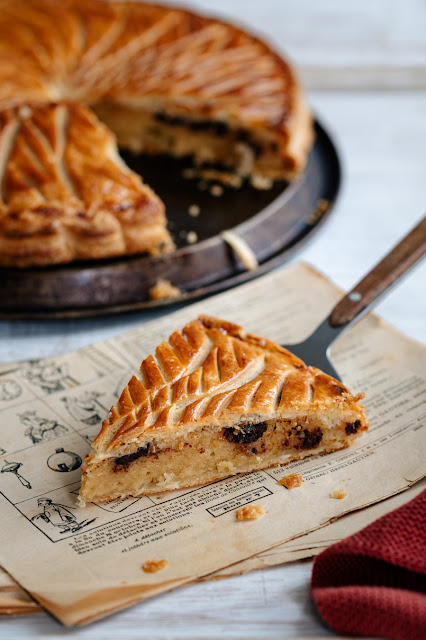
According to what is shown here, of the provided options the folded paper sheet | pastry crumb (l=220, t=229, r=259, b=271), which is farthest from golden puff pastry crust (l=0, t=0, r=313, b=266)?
the folded paper sheet

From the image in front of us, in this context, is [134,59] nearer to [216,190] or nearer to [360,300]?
[216,190]

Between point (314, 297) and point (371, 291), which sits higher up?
point (371, 291)

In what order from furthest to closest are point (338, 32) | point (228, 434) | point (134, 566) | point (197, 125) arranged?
point (338, 32), point (197, 125), point (228, 434), point (134, 566)

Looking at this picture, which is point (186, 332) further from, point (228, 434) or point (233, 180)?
point (233, 180)

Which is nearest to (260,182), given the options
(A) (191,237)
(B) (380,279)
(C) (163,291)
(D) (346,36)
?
(A) (191,237)

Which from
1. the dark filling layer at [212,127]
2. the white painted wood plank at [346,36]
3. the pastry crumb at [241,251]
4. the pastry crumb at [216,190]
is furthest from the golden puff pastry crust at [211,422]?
the white painted wood plank at [346,36]

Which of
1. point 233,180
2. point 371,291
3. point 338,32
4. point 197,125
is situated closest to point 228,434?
point 371,291

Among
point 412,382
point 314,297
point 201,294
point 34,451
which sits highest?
point 412,382
